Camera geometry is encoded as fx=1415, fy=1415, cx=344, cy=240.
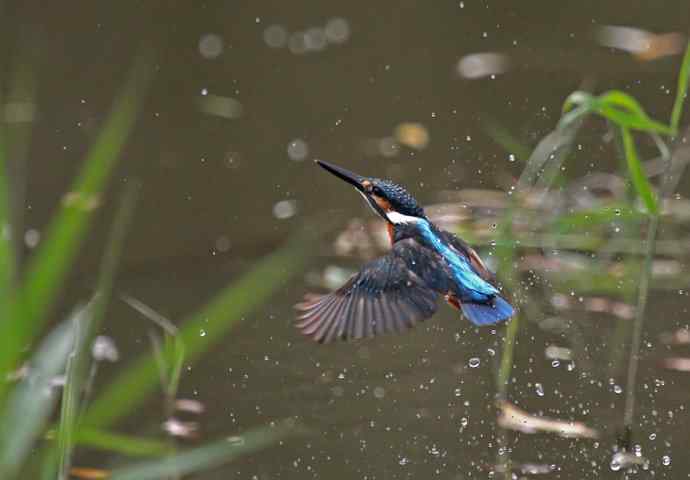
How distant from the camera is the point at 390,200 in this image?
3521 mm

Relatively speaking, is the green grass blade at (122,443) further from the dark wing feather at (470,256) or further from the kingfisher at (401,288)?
the dark wing feather at (470,256)

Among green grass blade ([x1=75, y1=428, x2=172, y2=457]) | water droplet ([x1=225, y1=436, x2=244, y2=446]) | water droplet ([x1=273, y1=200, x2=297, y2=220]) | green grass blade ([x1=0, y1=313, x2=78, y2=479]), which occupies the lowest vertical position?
water droplet ([x1=225, y1=436, x2=244, y2=446])

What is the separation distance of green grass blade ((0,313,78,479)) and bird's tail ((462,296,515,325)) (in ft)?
3.08

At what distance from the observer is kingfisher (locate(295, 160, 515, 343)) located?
319cm

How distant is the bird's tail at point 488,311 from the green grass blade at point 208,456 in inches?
25.6

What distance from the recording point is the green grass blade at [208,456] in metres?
2.89

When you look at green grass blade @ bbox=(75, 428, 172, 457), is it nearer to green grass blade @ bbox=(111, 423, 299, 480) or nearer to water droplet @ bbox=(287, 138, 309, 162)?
green grass blade @ bbox=(111, 423, 299, 480)

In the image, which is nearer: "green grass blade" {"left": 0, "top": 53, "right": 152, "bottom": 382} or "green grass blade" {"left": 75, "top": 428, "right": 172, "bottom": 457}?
"green grass blade" {"left": 0, "top": 53, "right": 152, "bottom": 382}

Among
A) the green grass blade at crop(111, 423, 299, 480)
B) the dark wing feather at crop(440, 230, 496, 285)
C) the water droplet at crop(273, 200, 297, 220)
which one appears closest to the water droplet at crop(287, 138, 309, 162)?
the water droplet at crop(273, 200, 297, 220)

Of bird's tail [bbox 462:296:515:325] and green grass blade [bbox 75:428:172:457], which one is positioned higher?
bird's tail [bbox 462:296:515:325]

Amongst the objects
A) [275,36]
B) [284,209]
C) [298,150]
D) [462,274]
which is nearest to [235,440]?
[462,274]

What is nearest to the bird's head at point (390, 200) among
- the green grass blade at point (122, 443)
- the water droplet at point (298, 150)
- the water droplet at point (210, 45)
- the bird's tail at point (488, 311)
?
the bird's tail at point (488, 311)

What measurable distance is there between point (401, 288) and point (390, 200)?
293 mm

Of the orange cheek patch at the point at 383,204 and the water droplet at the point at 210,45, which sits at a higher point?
the orange cheek patch at the point at 383,204
